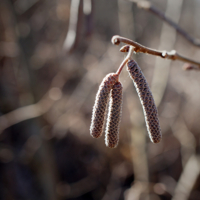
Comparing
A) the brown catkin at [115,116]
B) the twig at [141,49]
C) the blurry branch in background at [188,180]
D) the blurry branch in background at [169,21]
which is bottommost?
the blurry branch in background at [188,180]

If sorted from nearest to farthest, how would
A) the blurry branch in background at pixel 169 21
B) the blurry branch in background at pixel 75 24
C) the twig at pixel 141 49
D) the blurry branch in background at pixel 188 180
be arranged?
the twig at pixel 141 49, the blurry branch in background at pixel 169 21, the blurry branch in background at pixel 75 24, the blurry branch in background at pixel 188 180

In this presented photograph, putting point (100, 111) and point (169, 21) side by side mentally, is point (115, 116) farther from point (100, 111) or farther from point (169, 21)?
point (169, 21)

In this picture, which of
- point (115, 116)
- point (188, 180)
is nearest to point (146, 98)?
point (115, 116)

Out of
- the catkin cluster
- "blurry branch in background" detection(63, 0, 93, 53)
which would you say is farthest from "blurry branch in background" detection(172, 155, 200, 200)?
the catkin cluster

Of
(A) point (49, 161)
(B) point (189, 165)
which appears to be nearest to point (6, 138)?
(A) point (49, 161)

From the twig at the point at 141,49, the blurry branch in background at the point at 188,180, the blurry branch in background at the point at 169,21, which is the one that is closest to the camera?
the twig at the point at 141,49

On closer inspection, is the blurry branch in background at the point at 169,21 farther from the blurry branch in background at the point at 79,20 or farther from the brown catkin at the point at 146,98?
the brown catkin at the point at 146,98

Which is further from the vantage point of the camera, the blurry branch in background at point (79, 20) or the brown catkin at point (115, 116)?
the blurry branch in background at point (79, 20)

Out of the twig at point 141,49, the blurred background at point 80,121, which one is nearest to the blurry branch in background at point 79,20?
the twig at point 141,49

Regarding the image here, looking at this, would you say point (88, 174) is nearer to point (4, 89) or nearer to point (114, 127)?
point (4, 89)

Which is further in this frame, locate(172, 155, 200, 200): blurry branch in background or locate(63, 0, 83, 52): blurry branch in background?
locate(172, 155, 200, 200): blurry branch in background

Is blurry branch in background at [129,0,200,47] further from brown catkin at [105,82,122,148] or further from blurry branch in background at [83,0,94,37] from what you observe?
brown catkin at [105,82,122,148]
